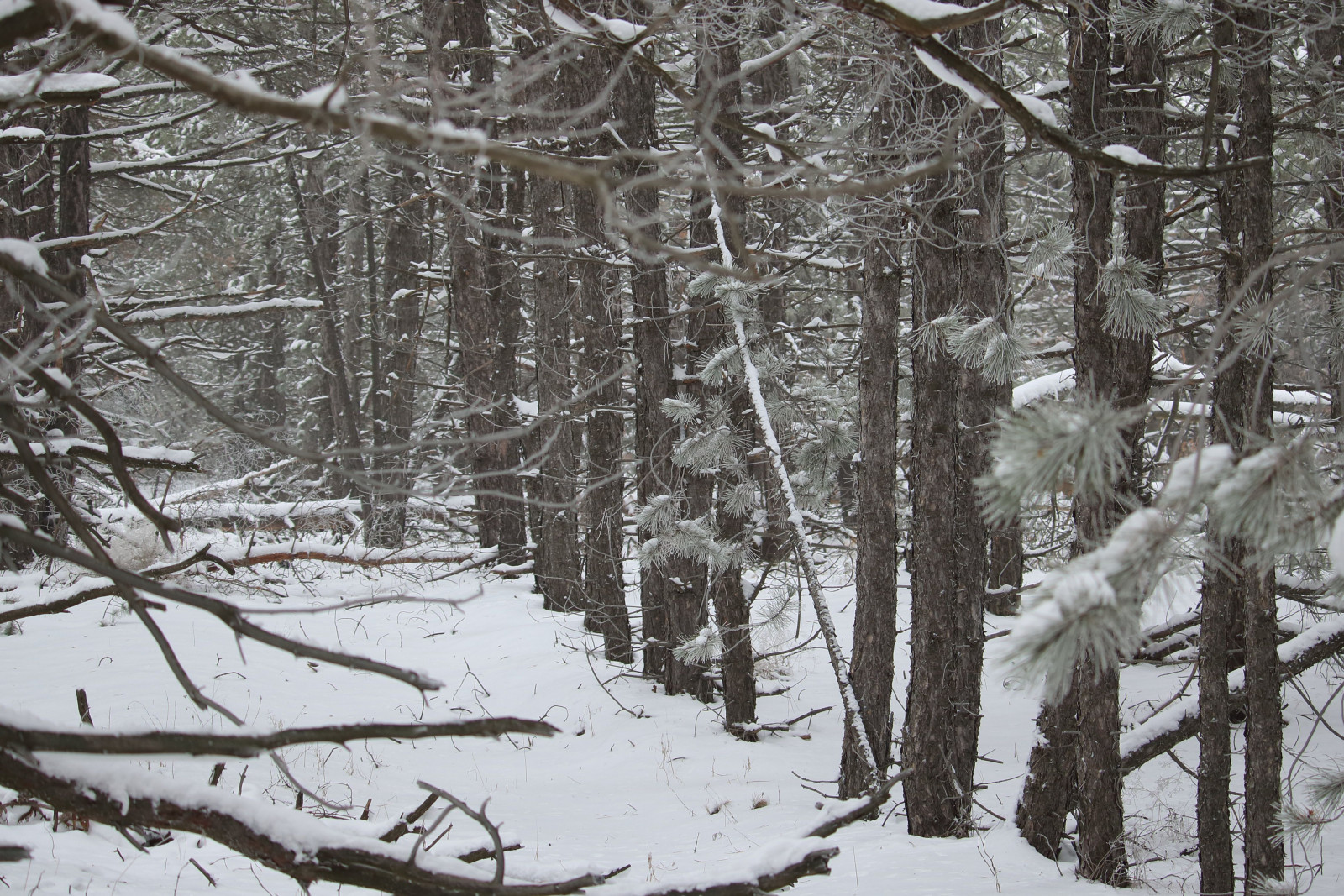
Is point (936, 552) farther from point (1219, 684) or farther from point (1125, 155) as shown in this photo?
point (1125, 155)

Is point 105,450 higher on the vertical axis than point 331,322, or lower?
lower

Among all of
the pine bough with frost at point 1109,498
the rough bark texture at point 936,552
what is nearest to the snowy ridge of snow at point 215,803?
the pine bough with frost at point 1109,498

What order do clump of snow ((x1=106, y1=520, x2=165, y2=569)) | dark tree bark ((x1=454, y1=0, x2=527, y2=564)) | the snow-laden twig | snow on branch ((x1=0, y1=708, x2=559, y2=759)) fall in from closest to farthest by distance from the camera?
1. snow on branch ((x1=0, y1=708, x2=559, y2=759))
2. the snow-laden twig
3. clump of snow ((x1=106, y1=520, x2=165, y2=569))
4. dark tree bark ((x1=454, y1=0, x2=527, y2=564))

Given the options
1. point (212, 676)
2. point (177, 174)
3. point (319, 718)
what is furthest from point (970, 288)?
point (177, 174)

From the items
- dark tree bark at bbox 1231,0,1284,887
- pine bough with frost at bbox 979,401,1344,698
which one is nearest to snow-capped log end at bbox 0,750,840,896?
pine bough with frost at bbox 979,401,1344,698

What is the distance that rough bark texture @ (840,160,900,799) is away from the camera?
6.15 metres

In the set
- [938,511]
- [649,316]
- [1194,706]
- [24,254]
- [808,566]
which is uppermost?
[24,254]

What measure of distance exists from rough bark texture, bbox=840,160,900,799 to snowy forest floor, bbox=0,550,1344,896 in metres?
0.61

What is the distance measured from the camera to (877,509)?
6.28 m

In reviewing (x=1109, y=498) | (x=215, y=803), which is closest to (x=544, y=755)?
(x=215, y=803)

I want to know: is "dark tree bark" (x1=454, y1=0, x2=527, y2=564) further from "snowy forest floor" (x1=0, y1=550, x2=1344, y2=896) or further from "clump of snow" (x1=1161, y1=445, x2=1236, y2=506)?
"clump of snow" (x1=1161, y1=445, x2=1236, y2=506)

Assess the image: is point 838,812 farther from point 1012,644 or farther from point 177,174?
point 177,174

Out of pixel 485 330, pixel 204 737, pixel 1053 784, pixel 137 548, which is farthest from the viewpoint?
pixel 485 330

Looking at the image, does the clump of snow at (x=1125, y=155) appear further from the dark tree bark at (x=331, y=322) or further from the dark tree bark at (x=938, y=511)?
the dark tree bark at (x=331, y=322)
